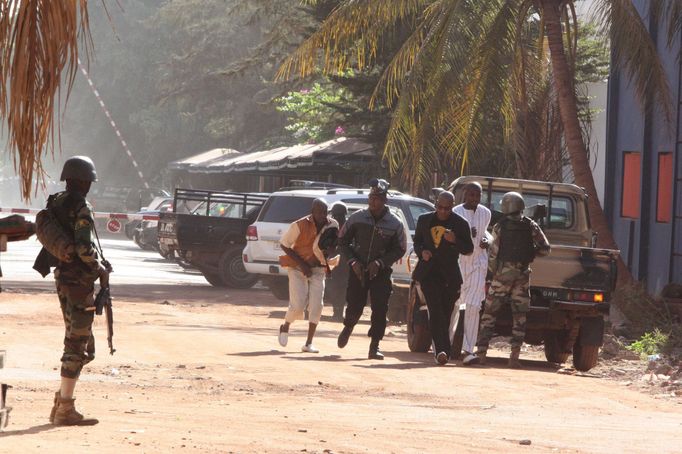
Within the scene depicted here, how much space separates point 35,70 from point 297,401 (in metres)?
5.50

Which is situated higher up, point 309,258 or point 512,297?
point 309,258

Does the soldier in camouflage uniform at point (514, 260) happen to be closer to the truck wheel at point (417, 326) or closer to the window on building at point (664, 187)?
the truck wheel at point (417, 326)

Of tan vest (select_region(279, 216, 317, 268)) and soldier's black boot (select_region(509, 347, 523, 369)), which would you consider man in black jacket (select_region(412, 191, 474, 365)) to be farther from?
tan vest (select_region(279, 216, 317, 268))

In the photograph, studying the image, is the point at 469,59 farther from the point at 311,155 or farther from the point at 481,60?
the point at 311,155

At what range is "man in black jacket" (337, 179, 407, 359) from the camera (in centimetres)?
1455

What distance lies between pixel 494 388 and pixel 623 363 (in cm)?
423

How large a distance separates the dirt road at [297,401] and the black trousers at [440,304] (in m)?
0.32

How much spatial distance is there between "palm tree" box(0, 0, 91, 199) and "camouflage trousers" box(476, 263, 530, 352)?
8.98 m

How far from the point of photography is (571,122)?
20312 millimetres

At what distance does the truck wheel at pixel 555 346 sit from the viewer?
16.1 metres

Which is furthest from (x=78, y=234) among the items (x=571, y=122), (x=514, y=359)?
(x=571, y=122)

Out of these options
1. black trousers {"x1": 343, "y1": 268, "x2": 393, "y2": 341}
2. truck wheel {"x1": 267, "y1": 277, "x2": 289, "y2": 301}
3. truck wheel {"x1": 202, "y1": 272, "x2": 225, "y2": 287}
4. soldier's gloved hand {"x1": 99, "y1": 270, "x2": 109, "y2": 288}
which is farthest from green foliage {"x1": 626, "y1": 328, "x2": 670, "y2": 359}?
truck wheel {"x1": 202, "y1": 272, "x2": 225, "y2": 287}

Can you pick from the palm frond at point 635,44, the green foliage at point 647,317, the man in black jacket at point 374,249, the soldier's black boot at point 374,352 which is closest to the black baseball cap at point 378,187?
the man in black jacket at point 374,249

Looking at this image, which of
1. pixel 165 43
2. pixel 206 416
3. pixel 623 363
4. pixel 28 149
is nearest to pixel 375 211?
pixel 623 363
